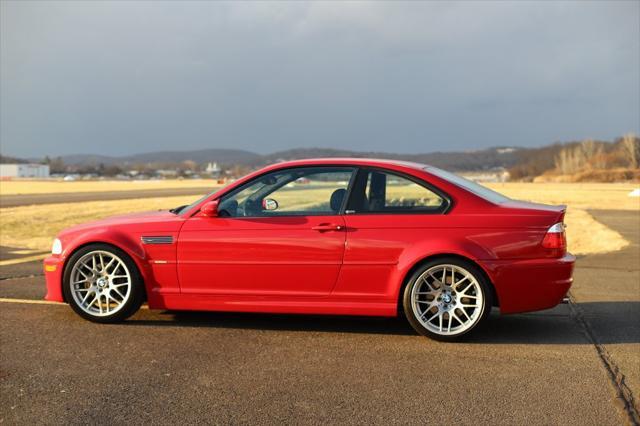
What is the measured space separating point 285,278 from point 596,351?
2561 mm

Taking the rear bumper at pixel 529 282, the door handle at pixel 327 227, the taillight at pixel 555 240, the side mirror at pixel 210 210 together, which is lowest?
the rear bumper at pixel 529 282

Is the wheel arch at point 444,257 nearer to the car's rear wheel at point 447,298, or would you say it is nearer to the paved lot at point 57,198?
the car's rear wheel at point 447,298

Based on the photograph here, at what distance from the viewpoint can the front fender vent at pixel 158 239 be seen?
17.0 ft

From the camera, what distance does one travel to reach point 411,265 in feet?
15.9

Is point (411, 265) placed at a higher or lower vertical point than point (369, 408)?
higher

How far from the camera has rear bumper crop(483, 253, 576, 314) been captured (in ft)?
15.8

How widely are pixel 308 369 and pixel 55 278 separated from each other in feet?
8.85

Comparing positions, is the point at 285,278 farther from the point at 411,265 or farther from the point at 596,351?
the point at 596,351

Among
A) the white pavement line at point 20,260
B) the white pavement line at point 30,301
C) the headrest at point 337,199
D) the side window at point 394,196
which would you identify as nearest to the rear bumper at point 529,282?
the side window at point 394,196

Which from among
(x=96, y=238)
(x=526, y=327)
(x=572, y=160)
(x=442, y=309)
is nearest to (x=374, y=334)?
(x=442, y=309)

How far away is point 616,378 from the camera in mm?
4074

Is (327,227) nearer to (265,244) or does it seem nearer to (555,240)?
(265,244)

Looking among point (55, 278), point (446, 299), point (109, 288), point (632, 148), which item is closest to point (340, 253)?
point (446, 299)

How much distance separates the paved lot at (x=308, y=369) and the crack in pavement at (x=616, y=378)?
2 centimetres
